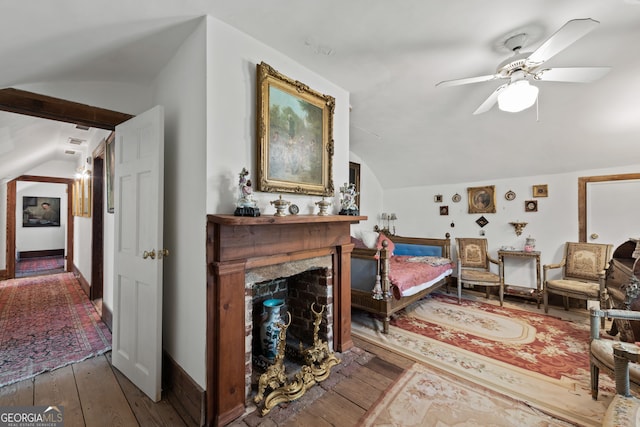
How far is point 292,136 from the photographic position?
6.79 feet

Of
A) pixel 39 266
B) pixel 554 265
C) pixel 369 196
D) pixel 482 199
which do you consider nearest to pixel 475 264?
pixel 554 265

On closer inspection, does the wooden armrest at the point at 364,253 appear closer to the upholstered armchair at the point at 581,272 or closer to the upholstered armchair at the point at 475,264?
the upholstered armchair at the point at 475,264

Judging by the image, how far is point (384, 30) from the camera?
178 cm

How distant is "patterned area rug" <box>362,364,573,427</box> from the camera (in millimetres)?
1637

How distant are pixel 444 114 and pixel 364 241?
1.96m

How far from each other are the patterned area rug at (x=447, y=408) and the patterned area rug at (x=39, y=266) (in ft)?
23.8

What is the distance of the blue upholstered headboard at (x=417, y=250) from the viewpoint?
4773mm

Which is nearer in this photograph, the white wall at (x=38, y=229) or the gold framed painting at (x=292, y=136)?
the gold framed painting at (x=292, y=136)

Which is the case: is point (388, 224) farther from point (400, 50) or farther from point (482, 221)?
point (400, 50)

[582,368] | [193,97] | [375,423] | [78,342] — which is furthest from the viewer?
[78,342]

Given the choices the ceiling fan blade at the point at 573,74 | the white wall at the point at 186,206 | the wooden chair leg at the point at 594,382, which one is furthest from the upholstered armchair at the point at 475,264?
the white wall at the point at 186,206

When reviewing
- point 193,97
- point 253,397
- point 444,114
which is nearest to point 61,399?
point 253,397

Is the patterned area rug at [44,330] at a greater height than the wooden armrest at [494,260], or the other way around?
the wooden armrest at [494,260]

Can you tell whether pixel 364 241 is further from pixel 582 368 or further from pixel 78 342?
pixel 78 342
